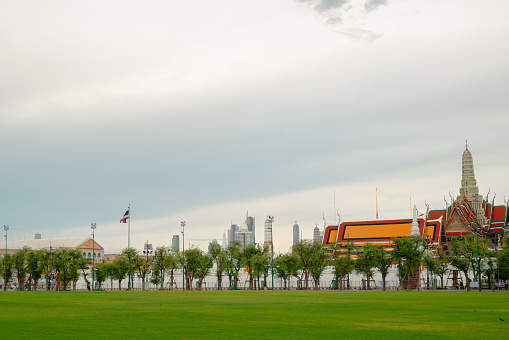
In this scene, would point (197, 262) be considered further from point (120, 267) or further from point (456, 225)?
point (456, 225)

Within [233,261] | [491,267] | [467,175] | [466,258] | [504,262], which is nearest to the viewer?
[504,262]

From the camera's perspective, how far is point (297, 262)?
8506 cm

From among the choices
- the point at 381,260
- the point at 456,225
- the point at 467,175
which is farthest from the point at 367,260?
the point at 467,175

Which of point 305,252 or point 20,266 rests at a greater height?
point 305,252

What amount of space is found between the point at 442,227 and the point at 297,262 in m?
37.4

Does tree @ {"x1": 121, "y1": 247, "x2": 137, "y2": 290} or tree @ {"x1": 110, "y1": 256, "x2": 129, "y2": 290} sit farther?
tree @ {"x1": 110, "y1": 256, "x2": 129, "y2": 290}

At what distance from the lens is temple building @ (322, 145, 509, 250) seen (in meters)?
103

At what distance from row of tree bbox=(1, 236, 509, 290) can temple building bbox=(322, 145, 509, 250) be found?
Answer: 5.01 m

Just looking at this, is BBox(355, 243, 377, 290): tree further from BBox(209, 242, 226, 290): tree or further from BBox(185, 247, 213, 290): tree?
BBox(185, 247, 213, 290): tree

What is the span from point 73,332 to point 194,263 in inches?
2954

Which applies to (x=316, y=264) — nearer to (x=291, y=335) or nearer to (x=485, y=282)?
(x=485, y=282)

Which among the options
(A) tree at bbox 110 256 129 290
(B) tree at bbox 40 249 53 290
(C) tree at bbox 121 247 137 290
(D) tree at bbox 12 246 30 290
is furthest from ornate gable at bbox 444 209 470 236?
(D) tree at bbox 12 246 30 290

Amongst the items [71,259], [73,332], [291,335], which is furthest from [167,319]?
[71,259]

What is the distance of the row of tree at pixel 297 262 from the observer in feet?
250
